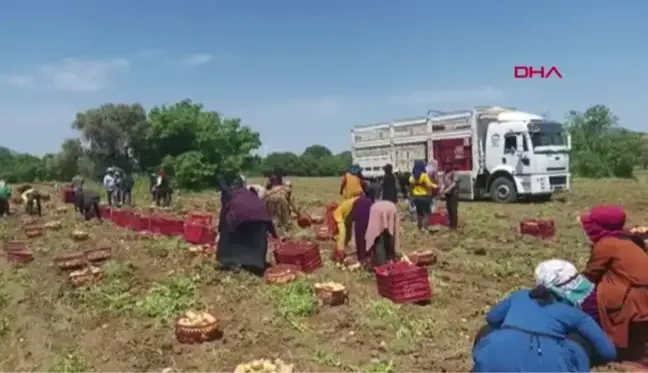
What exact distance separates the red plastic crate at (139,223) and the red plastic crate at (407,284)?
8.66 metres

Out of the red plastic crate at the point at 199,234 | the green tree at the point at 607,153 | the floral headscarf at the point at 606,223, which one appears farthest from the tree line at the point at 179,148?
the floral headscarf at the point at 606,223

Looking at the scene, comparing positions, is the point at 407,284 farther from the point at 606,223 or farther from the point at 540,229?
the point at 540,229

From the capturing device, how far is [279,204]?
42.8 feet

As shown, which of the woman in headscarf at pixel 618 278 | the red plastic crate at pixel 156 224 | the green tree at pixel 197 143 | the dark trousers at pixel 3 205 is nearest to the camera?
the woman in headscarf at pixel 618 278

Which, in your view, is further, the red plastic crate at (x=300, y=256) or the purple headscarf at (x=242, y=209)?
the red plastic crate at (x=300, y=256)

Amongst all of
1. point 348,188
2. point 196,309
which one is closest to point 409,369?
point 196,309

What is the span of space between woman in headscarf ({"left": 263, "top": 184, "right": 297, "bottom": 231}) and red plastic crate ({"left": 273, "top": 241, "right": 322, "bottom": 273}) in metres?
2.93

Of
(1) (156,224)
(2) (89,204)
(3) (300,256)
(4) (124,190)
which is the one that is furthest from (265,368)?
(4) (124,190)

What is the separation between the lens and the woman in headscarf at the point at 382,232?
9109mm

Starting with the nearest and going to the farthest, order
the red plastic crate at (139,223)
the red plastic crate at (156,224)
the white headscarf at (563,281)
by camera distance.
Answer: the white headscarf at (563,281), the red plastic crate at (156,224), the red plastic crate at (139,223)

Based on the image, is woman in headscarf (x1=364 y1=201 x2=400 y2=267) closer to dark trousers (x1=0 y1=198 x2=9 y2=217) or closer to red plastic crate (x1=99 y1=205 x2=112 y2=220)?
A: red plastic crate (x1=99 y1=205 x2=112 y2=220)

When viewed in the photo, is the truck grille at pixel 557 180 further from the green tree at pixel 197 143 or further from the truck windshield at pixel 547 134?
the green tree at pixel 197 143

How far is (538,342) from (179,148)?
103 feet

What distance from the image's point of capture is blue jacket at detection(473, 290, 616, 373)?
3629 millimetres
